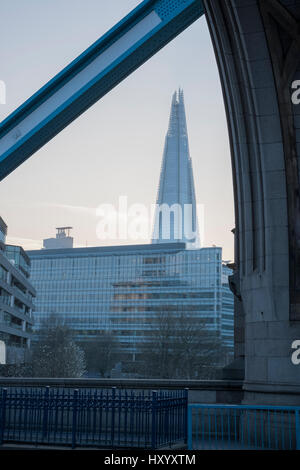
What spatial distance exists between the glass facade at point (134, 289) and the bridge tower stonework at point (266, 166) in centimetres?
13514

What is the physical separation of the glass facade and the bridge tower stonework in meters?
135

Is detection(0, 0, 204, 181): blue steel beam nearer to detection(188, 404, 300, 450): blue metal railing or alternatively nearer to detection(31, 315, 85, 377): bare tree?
detection(188, 404, 300, 450): blue metal railing

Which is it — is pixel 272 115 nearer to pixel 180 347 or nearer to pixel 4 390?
pixel 4 390

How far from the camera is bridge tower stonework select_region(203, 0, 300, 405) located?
1462cm

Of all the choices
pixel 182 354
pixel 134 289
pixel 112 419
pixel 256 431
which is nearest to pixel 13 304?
pixel 182 354

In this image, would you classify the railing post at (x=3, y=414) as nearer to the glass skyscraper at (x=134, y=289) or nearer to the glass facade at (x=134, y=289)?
the glass skyscraper at (x=134, y=289)

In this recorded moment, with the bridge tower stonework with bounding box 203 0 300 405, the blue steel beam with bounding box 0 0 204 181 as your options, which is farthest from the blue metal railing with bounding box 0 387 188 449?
the blue steel beam with bounding box 0 0 204 181

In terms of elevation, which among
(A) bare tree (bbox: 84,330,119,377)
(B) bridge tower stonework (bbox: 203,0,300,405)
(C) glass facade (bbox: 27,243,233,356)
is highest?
(C) glass facade (bbox: 27,243,233,356)

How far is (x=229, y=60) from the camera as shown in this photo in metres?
15.4

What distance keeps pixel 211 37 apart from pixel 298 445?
1037 centimetres

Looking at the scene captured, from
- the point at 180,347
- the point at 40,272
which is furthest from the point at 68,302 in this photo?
the point at 180,347

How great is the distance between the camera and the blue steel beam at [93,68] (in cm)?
1557

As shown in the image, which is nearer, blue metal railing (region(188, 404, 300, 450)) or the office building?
blue metal railing (region(188, 404, 300, 450))

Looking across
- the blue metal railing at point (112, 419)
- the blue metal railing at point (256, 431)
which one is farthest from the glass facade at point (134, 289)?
the blue metal railing at point (112, 419)
